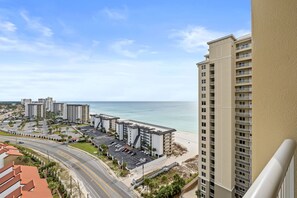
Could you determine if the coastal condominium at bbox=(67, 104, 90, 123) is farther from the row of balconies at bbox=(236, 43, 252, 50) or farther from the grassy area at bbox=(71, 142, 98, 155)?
the row of balconies at bbox=(236, 43, 252, 50)

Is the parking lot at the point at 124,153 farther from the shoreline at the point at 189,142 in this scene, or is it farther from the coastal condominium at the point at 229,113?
the coastal condominium at the point at 229,113

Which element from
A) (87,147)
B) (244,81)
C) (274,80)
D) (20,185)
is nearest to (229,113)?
(244,81)

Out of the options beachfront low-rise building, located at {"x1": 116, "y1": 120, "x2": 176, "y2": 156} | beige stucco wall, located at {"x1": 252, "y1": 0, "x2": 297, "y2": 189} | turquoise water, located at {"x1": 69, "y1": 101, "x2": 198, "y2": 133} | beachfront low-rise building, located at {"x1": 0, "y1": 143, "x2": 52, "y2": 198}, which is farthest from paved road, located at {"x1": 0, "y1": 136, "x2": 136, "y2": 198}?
turquoise water, located at {"x1": 69, "y1": 101, "x2": 198, "y2": 133}

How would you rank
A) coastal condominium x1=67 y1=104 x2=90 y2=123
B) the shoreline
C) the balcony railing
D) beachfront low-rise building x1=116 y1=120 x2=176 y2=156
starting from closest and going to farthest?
the balcony railing, beachfront low-rise building x1=116 y1=120 x2=176 y2=156, the shoreline, coastal condominium x1=67 y1=104 x2=90 y2=123

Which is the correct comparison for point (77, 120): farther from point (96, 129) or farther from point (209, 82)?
point (209, 82)

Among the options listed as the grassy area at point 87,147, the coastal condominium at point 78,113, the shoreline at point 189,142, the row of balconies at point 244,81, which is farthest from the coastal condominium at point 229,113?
the coastal condominium at point 78,113

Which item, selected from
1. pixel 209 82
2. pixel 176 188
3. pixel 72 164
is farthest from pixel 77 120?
pixel 209 82
